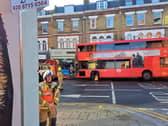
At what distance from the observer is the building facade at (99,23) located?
89.6ft

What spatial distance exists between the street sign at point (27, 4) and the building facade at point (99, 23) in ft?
86.2

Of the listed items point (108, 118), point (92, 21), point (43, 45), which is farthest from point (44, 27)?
point (108, 118)

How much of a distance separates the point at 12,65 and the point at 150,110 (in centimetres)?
594

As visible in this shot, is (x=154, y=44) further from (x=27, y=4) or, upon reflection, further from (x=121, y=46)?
(x=27, y=4)

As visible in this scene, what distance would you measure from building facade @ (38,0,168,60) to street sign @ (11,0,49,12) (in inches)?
1034

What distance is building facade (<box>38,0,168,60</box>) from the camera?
27.3 m

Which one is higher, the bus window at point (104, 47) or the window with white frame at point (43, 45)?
the window with white frame at point (43, 45)

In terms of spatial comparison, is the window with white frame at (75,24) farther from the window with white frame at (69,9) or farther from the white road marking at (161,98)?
the white road marking at (161,98)

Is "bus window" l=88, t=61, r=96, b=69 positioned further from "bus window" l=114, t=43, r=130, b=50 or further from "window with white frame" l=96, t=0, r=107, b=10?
"window with white frame" l=96, t=0, r=107, b=10

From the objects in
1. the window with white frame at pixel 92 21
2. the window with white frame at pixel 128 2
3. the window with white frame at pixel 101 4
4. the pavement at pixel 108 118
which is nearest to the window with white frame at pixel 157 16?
the window with white frame at pixel 128 2

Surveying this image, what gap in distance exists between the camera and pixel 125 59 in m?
19.1

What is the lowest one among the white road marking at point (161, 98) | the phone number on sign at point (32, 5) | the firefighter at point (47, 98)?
the white road marking at point (161, 98)

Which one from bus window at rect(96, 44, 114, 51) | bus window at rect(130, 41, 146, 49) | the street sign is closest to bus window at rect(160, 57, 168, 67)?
bus window at rect(130, 41, 146, 49)

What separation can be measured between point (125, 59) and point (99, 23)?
39.5 ft
